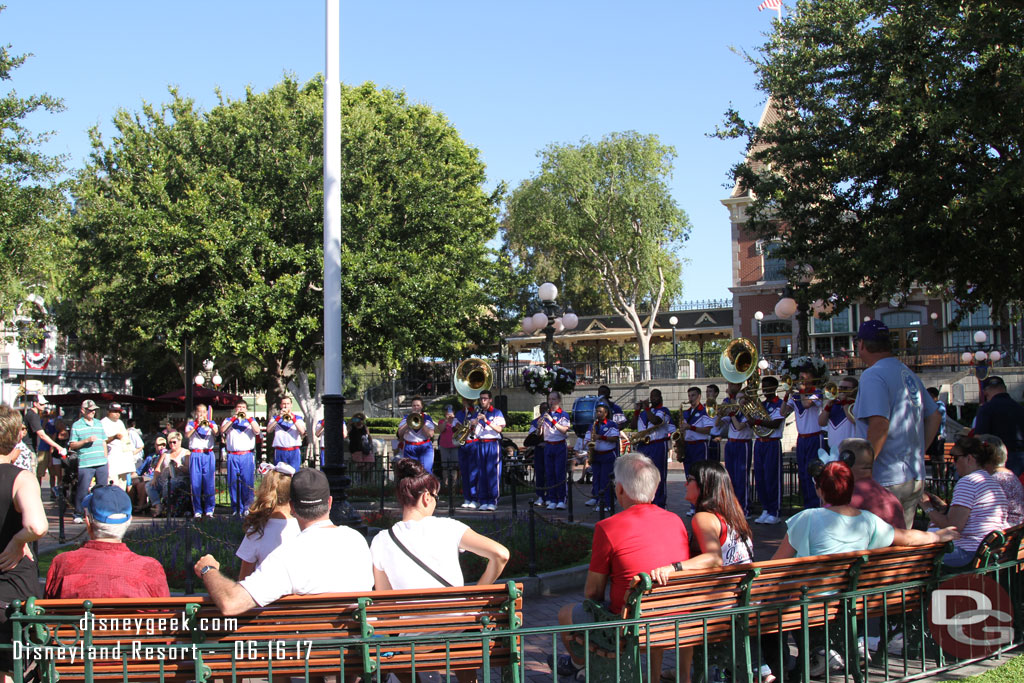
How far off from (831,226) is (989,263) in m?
3.72

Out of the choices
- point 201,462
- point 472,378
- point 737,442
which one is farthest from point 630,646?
point 472,378

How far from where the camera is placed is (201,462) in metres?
13.6

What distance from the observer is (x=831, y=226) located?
52.0 feet

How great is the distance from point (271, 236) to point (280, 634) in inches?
829

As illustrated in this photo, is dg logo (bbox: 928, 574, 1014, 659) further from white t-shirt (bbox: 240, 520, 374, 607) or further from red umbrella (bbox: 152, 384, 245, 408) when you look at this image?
red umbrella (bbox: 152, 384, 245, 408)

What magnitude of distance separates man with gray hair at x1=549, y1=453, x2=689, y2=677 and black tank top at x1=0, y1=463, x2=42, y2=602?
2.95 m

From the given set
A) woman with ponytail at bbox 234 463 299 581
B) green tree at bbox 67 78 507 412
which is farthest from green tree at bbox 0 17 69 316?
woman with ponytail at bbox 234 463 299 581

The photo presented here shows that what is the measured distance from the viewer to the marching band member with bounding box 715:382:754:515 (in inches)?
478

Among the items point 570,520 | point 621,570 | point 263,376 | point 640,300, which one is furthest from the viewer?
point 640,300

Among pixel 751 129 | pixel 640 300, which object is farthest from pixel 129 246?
pixel 640 300

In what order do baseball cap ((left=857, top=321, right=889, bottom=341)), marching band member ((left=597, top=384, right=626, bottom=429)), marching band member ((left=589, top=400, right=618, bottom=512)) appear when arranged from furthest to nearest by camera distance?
marching band member ((left=597, top=384, right=626, bottom=429))
marching band member ((left=589, top=400, right=618, bottom=512))
baseball cap ((left=857, top=321, right=889, bottom=341))

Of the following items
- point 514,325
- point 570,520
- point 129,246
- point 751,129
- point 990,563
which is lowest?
point 570,520

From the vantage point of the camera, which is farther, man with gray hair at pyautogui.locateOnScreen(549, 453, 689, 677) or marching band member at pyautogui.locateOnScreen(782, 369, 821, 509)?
marching band member at pyautogui.locateOnScreen(782, 369, 821, 509)

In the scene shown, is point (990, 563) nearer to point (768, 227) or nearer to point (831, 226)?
point (831, 226)
